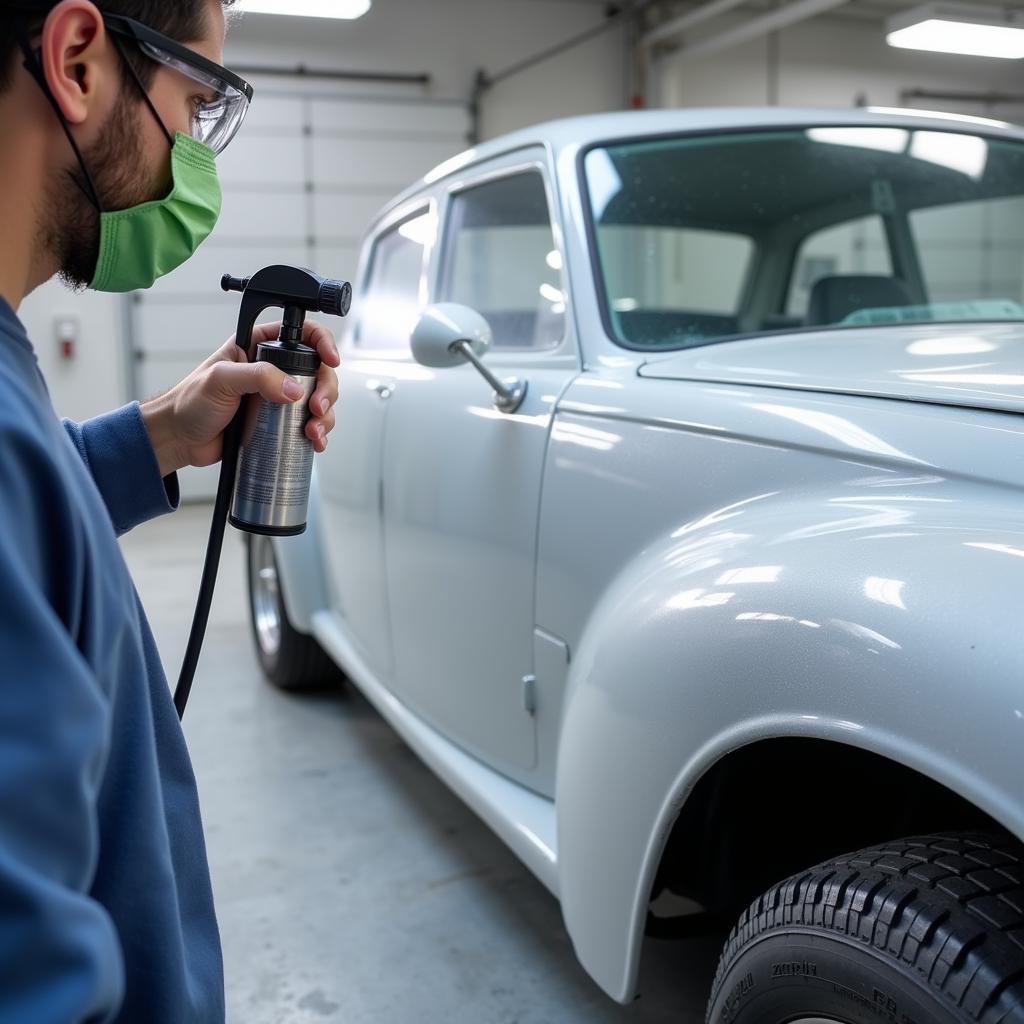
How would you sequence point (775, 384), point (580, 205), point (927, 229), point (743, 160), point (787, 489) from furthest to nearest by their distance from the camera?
1. point (927, 229)
2. point (743, 160)
3. point (580, 205)
4. point (775, 384)
5. point (787, 489)

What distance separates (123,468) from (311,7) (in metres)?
8.34

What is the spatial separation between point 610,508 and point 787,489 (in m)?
0.35

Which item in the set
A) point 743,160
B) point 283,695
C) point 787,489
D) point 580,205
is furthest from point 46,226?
point 283,695

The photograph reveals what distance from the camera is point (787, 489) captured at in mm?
1434

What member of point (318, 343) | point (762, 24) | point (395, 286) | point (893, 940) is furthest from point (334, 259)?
point (893, 940)

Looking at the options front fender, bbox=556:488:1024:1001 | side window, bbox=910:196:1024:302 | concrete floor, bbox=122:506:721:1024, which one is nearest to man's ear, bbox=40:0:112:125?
front fender, bbox=556:488:1024:1001

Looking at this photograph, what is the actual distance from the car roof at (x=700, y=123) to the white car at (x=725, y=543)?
0.01m

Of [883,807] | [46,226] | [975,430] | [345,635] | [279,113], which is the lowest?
[345,635]

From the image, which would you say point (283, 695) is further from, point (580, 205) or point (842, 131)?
point (842, 131)

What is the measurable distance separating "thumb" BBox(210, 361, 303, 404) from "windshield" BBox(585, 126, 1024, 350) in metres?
0.94

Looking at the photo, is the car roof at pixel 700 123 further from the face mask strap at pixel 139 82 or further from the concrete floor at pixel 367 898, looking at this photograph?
the concrete floor at pixel 367 898

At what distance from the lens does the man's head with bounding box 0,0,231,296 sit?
81 centimetres

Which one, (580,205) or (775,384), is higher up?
(580,205)

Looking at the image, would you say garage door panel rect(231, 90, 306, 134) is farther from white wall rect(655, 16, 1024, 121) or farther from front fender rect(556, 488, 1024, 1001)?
front fender rect(556, 488, 1024, 1001)
